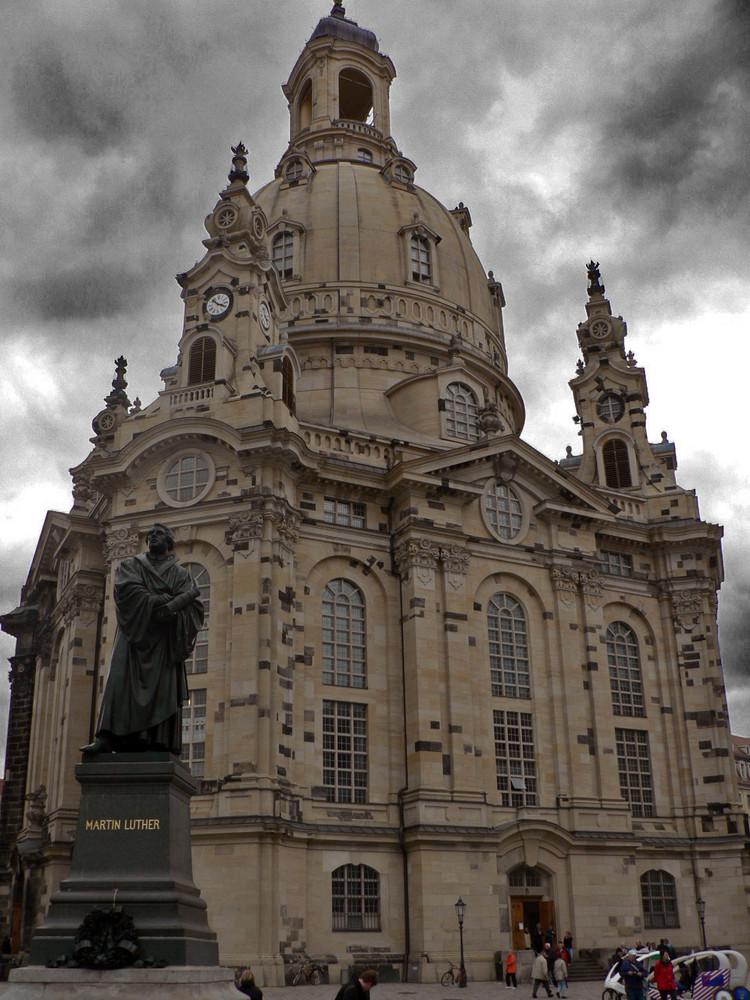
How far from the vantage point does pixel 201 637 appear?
3947 cm

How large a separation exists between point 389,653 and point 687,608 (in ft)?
52.9

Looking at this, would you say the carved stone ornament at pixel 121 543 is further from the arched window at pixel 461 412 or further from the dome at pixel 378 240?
the dome at pixel 378 240

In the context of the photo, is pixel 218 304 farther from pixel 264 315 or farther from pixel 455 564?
pixel 455 564

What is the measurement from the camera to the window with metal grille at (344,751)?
130 feet

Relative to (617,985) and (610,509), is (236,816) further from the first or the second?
(610,509)

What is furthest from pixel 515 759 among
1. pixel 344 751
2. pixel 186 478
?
pixel 186 478

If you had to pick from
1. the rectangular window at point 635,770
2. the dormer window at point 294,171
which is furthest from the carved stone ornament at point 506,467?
the dormer window at point 294,171

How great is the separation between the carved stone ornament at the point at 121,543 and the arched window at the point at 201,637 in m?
2.40

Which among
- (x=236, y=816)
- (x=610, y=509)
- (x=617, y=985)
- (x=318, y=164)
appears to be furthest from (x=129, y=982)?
(x=318, y=164)

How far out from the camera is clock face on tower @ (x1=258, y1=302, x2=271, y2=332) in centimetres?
4681

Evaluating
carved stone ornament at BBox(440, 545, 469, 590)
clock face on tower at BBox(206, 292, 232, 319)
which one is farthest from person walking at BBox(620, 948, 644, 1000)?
clock face on tower at BBox(206, 292, 232, 319)

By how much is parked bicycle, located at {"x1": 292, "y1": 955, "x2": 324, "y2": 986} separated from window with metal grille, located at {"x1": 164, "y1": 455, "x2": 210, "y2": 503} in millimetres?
17813

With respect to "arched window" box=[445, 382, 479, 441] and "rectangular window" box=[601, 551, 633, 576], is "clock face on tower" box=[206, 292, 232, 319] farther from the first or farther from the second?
"rectangular window" box=[601, 551, 633, 576]

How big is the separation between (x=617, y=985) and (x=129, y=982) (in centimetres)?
1880
